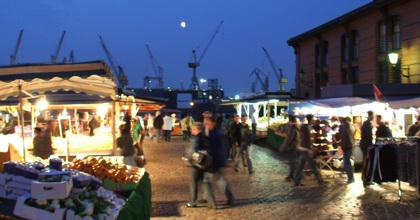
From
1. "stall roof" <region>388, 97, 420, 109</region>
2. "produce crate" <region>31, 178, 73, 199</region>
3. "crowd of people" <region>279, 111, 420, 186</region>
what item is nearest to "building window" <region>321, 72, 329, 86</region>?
"stall roof" <region>388, 97, 420, 109</region>

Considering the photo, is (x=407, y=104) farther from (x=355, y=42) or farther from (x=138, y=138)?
(x=355, y=42)

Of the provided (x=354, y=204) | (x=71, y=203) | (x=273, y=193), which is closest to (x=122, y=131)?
(x=273, y=193)

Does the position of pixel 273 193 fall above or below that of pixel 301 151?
below

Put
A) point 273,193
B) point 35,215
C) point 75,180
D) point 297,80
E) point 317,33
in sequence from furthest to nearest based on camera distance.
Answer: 1. point 297,80
2. point 317,33
3. point 273,193
4. point 75,180
5. point 35,215

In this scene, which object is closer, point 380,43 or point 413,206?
point 413,206

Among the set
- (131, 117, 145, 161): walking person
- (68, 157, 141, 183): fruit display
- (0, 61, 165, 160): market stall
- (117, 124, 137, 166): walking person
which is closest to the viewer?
(68, 157, 141, 183): fruit display

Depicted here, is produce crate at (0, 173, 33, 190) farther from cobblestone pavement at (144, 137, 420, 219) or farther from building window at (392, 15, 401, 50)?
building window at (392, 15, 401, 50)

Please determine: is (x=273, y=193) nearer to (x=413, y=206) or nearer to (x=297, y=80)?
(x=413, y=206)

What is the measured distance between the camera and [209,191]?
11227 millimetres

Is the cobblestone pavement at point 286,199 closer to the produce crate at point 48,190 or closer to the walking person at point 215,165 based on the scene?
the walking person at point 215,165

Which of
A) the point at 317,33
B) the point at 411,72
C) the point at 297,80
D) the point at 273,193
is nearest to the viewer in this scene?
the point at 273,193

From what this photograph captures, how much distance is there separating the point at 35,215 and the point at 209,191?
19.4 ft

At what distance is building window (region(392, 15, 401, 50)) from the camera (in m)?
28.0

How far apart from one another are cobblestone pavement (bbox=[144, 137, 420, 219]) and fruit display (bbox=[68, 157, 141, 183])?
0.96 meters
